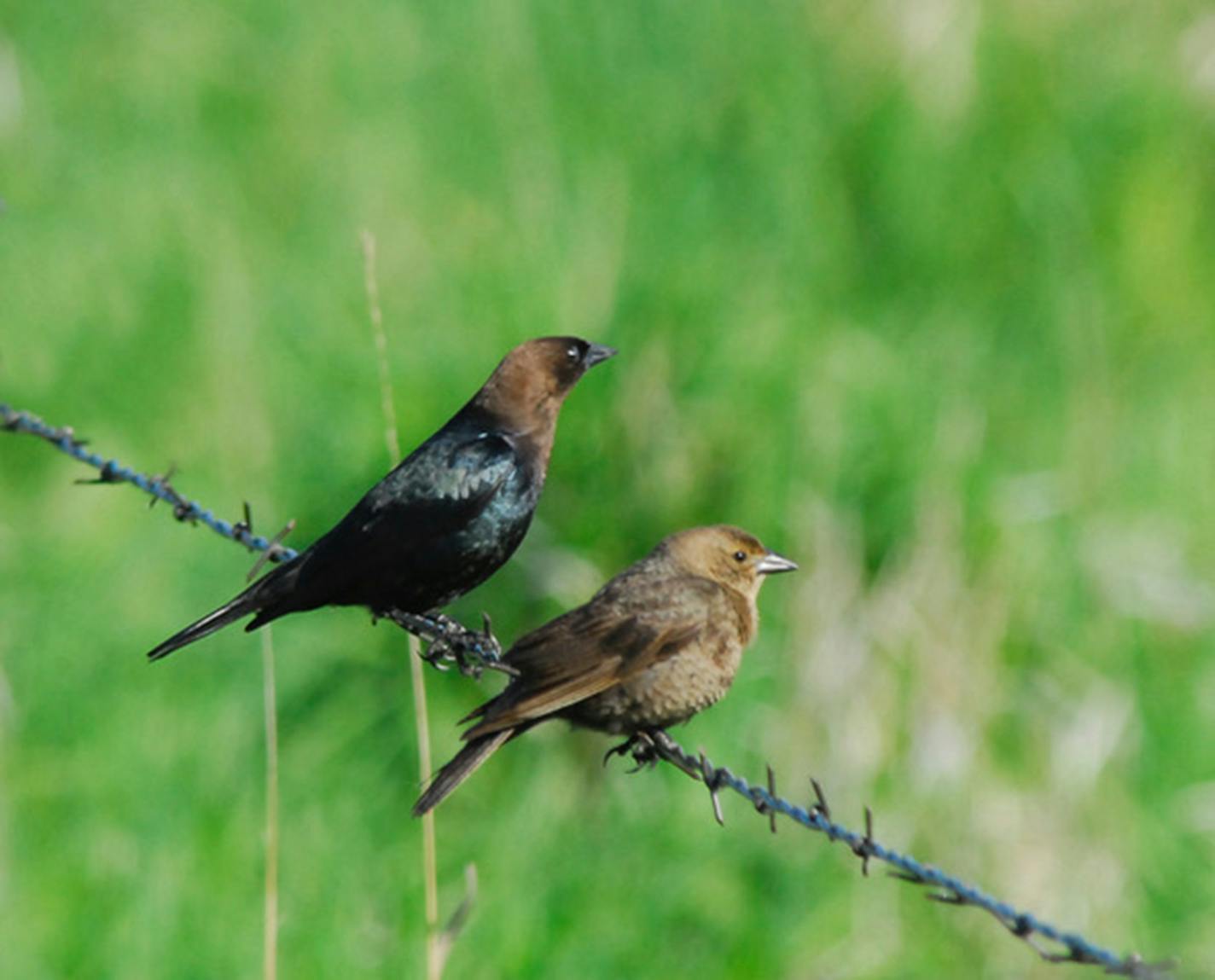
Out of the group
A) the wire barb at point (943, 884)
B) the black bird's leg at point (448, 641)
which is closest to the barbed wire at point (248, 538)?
the black bird's leg at point (448, 641)

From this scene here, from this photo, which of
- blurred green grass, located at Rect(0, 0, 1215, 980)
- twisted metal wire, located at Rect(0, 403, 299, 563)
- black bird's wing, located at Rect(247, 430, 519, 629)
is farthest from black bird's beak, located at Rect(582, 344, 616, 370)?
blurred green grass, located at Rect(0, 0, 1215, 980)

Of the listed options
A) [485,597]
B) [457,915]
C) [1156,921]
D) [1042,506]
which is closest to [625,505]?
[485,597]

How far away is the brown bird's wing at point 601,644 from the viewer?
4.57m

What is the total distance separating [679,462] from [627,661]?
9.46 ft

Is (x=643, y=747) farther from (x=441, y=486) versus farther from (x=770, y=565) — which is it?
(x=441, y=486)

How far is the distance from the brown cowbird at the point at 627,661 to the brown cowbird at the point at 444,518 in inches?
7.8

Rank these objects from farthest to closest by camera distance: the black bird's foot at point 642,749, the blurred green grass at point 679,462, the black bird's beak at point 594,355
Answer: the blurred green grass at point 679,462, the black bird's beak at point 594,355, the black bird's foot at point 642,749

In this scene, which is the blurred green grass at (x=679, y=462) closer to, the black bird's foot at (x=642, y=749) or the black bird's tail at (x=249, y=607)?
the black bird's foot at (x=642, y=749)

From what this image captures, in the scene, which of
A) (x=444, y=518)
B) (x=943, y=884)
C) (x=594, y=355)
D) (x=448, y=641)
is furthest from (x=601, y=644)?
(x=943, y=884)

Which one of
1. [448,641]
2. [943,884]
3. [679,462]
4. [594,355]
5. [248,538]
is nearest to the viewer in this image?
[943,884]

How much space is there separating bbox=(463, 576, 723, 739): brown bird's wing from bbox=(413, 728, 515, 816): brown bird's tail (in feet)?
0.15

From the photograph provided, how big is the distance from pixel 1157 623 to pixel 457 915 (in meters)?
3.99

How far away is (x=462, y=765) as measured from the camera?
457 centimetres

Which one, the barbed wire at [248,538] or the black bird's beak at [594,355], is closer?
the barbed wire at [248,538]
